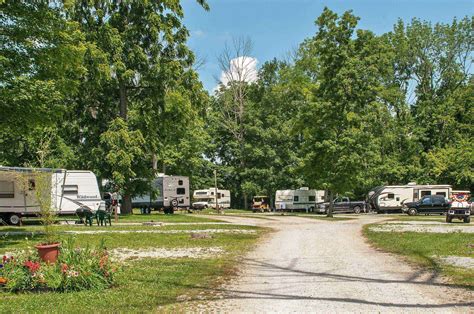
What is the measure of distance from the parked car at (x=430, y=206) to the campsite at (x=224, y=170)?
123 millimetres

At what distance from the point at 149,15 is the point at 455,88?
37188mm

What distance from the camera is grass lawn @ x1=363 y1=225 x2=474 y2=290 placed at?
367 inches

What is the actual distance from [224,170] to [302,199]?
15441 mm

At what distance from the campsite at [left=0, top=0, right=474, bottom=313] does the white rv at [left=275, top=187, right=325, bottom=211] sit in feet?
0.71

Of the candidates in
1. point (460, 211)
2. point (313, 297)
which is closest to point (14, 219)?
point (313, 297)

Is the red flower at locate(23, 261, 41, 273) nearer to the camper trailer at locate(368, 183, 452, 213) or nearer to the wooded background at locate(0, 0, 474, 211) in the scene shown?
the wooded background at locate(0, 0, 474, 211)

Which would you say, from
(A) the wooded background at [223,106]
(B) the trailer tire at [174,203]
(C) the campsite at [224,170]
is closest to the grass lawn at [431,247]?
(C) the campsite at [224,170]

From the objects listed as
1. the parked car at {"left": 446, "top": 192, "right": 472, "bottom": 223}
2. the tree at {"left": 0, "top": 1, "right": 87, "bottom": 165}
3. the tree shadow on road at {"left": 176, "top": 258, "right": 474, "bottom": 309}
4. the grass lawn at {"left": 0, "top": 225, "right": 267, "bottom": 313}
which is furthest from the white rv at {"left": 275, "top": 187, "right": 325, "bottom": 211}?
the tree shadow on road at {"left": 176, "top": 258, "right": 474, "bottom": 309}

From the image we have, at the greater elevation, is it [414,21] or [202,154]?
[414,21]

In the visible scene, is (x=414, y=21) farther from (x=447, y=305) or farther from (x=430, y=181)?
(x=447, y=305)

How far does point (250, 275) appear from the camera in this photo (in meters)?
9.45

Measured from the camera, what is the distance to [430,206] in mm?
38000

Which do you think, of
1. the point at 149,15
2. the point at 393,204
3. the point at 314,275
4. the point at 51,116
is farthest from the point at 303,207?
the point at 314,275

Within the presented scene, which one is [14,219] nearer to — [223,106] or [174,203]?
[174,203]
